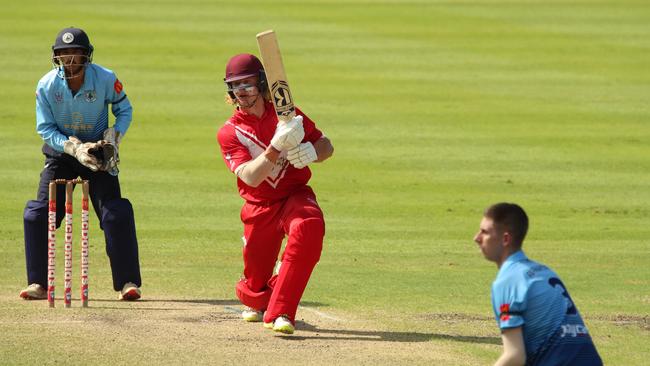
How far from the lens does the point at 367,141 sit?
18.2 m

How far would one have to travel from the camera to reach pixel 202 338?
8.63 meters

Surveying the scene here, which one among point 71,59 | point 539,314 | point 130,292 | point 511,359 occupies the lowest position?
point 130,292

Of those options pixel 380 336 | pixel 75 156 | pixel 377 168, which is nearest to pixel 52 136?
pixel 75 156

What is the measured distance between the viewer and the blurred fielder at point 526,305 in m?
5.75

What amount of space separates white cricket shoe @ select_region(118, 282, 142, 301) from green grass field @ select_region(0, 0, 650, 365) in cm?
15

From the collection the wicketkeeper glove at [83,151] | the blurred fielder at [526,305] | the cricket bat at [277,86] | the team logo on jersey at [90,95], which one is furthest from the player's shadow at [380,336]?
the blurred fielder at [526,305]

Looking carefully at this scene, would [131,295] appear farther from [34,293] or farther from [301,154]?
[301,154]

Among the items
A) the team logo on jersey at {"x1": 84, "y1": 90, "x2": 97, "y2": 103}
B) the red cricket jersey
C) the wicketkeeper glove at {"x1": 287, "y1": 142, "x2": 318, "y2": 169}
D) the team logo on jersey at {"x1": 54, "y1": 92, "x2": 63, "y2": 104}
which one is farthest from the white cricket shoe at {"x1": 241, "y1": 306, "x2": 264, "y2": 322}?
the team logo on jersey at {"x1": 54, "y1": 92, "x2": 63, "y2": 104}

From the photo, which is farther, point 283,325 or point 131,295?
point 131,295

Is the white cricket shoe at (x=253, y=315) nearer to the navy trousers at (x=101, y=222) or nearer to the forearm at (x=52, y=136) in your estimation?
the navy trousers at (x=101, y=222)

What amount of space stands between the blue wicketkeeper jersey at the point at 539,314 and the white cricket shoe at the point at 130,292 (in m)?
4.78

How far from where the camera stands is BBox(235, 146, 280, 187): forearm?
865 cm

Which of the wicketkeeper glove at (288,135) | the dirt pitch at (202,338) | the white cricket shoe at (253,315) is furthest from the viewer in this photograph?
the white cricket shoe at (253,315)

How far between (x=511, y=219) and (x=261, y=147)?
141 inches
